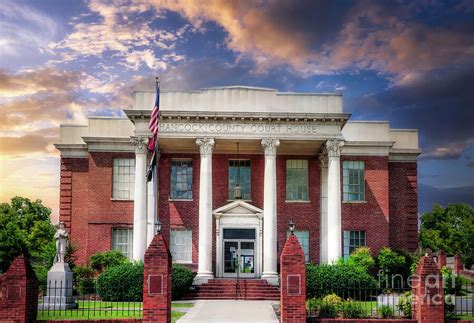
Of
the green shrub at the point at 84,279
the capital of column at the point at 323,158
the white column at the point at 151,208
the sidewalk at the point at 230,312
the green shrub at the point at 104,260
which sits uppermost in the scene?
the capital of column at the point at 323,158

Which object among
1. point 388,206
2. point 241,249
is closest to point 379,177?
point 388,206

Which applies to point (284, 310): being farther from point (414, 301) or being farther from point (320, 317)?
point (414, 301)

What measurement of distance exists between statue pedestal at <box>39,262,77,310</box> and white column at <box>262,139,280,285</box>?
37.3ft

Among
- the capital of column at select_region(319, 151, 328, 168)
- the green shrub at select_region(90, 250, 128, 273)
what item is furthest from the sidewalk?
the capital of column at select_region(319, 151, 328, 168)

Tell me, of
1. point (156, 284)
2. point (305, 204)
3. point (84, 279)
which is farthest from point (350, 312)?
point (305, 204)

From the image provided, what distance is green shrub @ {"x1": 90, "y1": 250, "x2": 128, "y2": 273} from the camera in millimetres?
38094

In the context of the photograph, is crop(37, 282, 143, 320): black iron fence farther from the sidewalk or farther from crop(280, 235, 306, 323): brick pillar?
crop(280, 235, 306, 323): brick pillar

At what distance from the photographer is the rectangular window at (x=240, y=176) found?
135 ft

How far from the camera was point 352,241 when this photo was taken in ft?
135

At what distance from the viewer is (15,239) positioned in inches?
2307

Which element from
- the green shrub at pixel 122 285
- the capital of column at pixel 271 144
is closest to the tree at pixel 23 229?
the green shrub at pixel 122 285

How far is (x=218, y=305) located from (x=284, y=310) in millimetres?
10165

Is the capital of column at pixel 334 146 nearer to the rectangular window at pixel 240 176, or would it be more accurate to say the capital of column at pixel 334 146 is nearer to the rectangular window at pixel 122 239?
the rectangular window at pixel 240 176

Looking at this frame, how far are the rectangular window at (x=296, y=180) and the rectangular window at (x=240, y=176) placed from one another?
101 inches
